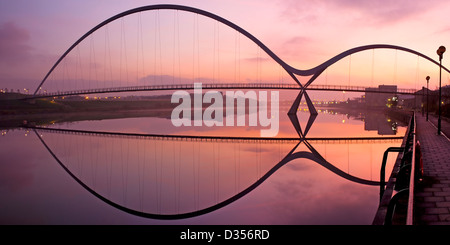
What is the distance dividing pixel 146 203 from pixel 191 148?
10.9m

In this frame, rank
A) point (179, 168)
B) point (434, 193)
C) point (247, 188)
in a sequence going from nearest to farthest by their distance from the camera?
point (434, 193) < point (247, 188) < point (179, 168)

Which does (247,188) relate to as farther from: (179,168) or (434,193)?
(434,193)

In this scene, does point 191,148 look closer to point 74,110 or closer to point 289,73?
point 289,73

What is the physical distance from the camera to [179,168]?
13.5 metres

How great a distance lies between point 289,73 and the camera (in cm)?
5694

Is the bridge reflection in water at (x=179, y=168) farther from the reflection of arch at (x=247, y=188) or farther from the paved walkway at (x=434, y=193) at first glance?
the paved walkway at (x=434, y=193)

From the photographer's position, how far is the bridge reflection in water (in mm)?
8914

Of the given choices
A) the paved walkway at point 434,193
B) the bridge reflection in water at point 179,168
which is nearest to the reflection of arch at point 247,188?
the bridge reflection in water at point 179,168

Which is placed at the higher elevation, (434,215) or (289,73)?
(289,73)

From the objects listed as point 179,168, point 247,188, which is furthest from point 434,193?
point 179,168

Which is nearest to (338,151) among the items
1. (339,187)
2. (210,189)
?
(339,187)

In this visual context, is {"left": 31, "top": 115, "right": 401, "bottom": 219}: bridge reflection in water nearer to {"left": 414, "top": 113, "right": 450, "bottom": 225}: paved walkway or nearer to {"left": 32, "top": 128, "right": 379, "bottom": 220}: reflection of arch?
{"left": 32, "top": 128, "right": 379, "bottom": 220}: reflection of arch

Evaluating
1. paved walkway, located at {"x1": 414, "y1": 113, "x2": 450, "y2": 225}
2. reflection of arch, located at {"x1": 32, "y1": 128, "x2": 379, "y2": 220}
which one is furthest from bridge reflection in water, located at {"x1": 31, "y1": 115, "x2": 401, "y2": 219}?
paved walkway, located at {"x1": 414, "y1": 113, "x2": 450, "y2": 225}

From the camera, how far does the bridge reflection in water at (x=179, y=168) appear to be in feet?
29.2
